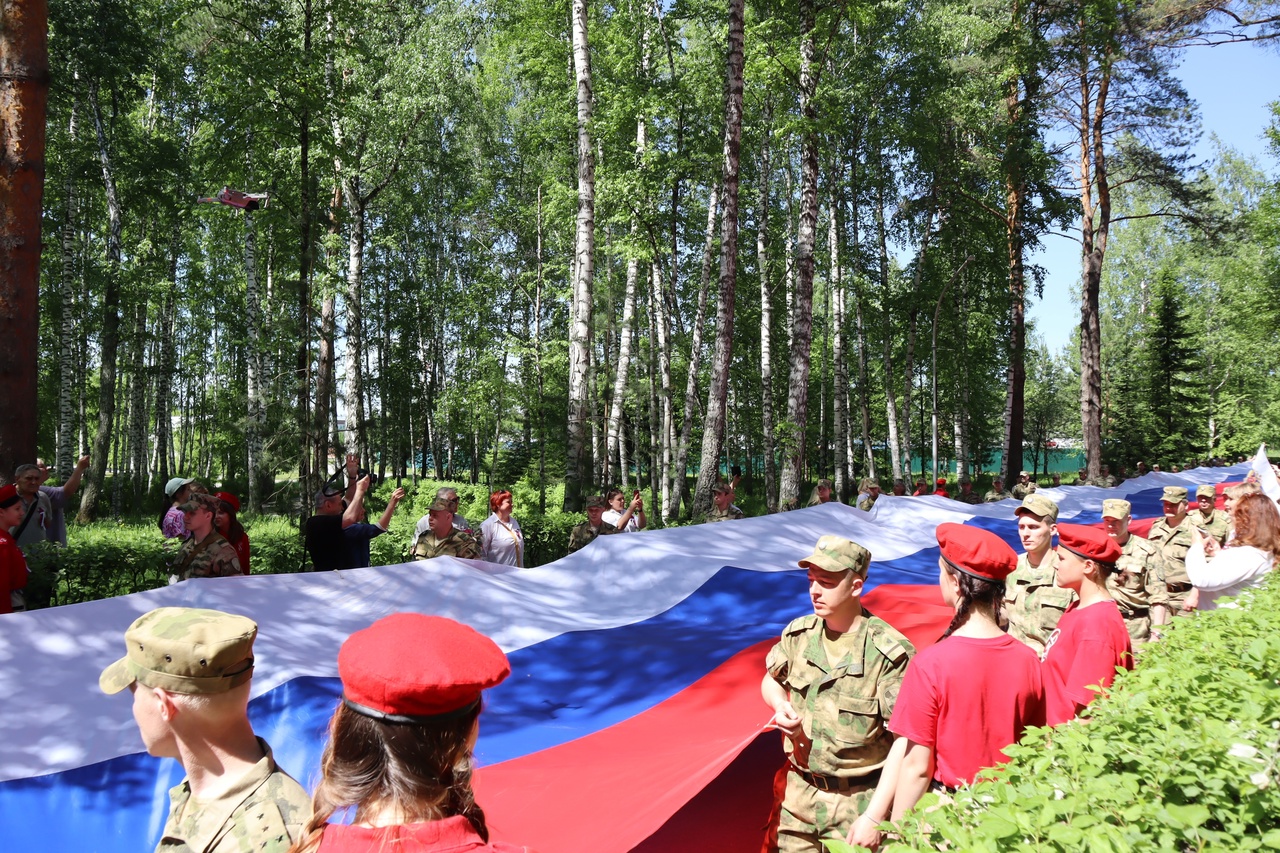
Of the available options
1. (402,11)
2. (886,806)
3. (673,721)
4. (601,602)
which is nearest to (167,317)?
(402,11)

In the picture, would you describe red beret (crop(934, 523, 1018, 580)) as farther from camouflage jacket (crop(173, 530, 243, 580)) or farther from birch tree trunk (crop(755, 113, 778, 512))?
birch tree trunk (crop(755, 113, 778, 512))

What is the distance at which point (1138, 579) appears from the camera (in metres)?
6.40

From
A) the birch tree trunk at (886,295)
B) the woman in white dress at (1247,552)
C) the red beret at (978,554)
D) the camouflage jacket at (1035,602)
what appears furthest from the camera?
Answer: the birch tree trunk at (886,295)

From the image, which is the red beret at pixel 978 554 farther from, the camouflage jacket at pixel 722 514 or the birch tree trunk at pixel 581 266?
the birch tree trunk at pixel 581 266

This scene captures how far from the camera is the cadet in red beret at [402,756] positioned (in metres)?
1.53

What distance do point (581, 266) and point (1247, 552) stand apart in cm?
935

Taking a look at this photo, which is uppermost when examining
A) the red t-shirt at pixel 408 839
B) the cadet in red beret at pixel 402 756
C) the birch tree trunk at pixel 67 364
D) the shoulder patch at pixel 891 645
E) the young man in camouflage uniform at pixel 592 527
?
the birch tree trunk at pixel 67 364

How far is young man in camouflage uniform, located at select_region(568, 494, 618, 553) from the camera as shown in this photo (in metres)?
8.63

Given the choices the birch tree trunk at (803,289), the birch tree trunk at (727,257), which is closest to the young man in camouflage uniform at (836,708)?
the birch tree trunk at (727,257)

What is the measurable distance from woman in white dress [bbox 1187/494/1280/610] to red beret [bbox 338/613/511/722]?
15.5ft

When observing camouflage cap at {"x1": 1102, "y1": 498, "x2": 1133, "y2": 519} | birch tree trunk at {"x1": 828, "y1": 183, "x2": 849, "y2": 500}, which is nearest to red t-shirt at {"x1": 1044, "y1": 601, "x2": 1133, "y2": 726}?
camouflage cap at {"x1": 1102, "y1": 498, "x2": 1133, "y2": 519}

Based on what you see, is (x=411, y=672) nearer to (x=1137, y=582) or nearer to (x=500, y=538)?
(x=500, y=538)

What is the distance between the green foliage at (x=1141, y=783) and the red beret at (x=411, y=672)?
0.88 meters

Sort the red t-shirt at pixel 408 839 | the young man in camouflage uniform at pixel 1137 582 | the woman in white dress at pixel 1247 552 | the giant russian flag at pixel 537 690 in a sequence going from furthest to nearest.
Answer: the young man in camouflage uniform at pixel 1137 582 < the woman in white dress at pixel 1247 552 < the giant russian flag at pixel 537 690 < the red t-shirt at pixel 408 839
